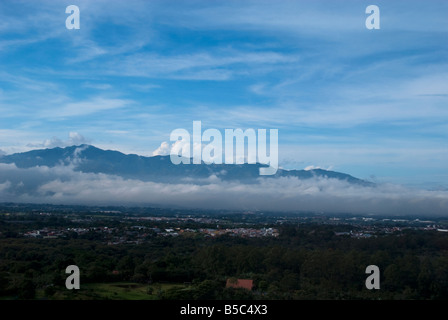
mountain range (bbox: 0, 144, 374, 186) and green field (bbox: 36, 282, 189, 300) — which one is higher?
mountain range (bbox: 0, 144, 374, 186)

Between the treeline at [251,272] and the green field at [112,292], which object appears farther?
the treeline at [251,272]

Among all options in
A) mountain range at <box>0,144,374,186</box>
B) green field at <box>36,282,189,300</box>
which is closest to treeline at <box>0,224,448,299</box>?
green field at <box>36,282,189,300</box>

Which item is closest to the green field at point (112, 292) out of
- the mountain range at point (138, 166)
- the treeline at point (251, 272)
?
the treeline at point (251, 272)

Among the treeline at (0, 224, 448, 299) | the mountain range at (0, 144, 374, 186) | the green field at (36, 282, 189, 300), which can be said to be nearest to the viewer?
the green field at (36, 282, 189, 300)

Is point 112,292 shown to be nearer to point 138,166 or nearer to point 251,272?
point 251,272

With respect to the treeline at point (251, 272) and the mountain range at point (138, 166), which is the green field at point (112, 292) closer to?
the treeline at point (251, 272)

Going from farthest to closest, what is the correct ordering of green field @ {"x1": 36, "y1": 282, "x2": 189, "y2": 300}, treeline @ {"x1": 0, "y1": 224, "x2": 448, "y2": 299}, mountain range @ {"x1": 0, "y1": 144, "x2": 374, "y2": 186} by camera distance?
mountain range @ {"x1": 0, "y1": 144, "x2": 374, "y2": 186}
treeline @ {"x1": 0, "y1": 224, "x2": 448, "y2": 299}
green field @ {"x1": 36, "y1": 282, "x2": 189, "y2": 300}

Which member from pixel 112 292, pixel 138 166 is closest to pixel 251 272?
pixel 112 292

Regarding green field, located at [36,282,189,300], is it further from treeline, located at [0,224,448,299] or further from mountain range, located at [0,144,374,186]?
mountain range, located at [0,144,374,186]
